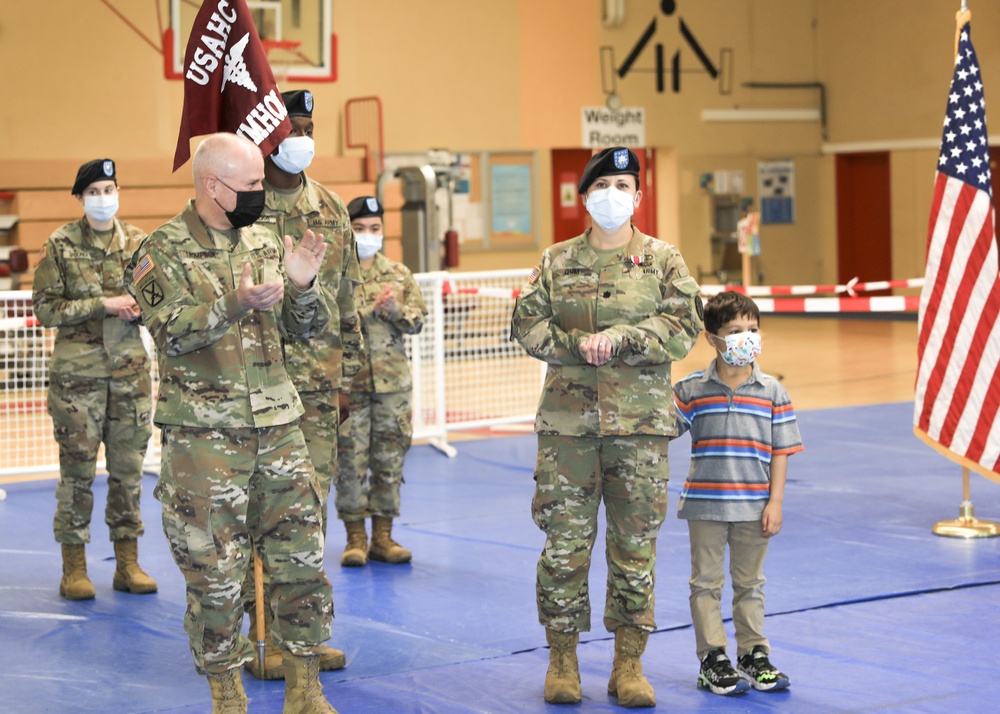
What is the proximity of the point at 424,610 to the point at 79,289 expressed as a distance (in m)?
2.03

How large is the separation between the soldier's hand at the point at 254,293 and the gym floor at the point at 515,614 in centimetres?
146

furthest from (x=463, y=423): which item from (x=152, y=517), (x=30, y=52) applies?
(x=30, y=52)

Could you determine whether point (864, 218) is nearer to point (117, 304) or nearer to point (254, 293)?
point (117, 304)

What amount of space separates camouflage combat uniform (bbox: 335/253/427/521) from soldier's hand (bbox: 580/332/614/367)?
8.02 feet

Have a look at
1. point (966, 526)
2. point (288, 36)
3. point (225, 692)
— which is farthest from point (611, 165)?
point (288, 36)

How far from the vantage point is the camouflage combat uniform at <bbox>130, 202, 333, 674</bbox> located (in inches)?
148

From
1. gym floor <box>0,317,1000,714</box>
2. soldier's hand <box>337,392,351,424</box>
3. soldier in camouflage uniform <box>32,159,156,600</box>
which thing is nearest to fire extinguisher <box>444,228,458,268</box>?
gym floor <box>0,317,1000,714</box>

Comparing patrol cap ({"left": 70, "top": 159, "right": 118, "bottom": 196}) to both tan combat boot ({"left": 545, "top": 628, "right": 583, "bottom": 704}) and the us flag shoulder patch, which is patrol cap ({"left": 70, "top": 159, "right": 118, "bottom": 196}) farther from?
tan combat boot ({"left": 545, "top": 628, "right": 583, "bottom": 704})

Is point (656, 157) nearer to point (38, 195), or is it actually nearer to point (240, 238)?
point (38, 195)

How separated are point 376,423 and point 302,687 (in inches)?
103

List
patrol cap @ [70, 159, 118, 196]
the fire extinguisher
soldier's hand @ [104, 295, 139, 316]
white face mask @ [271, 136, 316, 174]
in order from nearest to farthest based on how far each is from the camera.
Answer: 1. white face mask @ [271, 136, 316, 174]
2. soldier's hand @ [104, 295, 139, 316]
3. patrol cap @ [70, 159, 118, 196]
4. the fire extinguisher

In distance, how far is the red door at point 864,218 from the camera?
20.5 m

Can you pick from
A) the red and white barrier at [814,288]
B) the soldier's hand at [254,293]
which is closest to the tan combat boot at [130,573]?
the soldier's hand at [254,293]

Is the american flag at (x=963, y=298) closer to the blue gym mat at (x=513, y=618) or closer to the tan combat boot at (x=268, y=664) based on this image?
the blue gym mat at (x=513, y=618)
